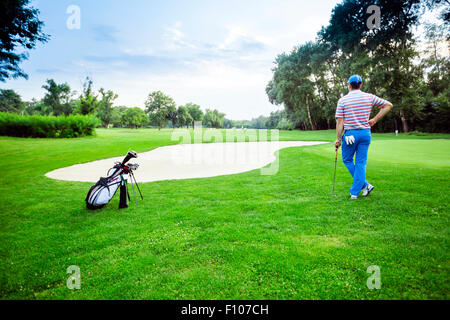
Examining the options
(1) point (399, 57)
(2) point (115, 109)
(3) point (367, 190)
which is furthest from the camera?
(2) point (115, 109)

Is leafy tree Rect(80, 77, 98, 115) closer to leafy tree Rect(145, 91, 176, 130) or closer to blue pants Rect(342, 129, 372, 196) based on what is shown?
blue pants Rect(342, 129, 372, 196)

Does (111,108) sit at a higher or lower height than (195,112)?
lower

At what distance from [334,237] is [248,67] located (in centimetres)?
5031

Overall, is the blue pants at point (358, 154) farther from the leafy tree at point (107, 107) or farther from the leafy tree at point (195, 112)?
the leafy tree at point (195, 112)

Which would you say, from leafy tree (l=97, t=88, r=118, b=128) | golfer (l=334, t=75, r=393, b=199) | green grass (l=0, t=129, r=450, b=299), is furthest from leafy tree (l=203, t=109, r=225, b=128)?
golfer (l=334, t=75, r=393, b=199)

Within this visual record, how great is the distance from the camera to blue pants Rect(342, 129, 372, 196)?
437cm

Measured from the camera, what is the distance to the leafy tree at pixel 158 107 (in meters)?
79.6

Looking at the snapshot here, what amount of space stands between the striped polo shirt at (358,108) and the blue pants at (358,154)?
140 mm

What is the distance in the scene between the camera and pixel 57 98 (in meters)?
67.7

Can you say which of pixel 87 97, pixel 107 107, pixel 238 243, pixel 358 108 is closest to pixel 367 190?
pixel 358 108

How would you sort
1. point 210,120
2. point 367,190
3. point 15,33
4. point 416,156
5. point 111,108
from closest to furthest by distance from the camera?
point 367,190
point 416,156
point 15,33
point 111,108
point 210,120

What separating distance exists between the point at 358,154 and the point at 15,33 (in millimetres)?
23981

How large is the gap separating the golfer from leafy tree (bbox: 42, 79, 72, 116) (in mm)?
79508

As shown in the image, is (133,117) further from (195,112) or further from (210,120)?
(210,120)
